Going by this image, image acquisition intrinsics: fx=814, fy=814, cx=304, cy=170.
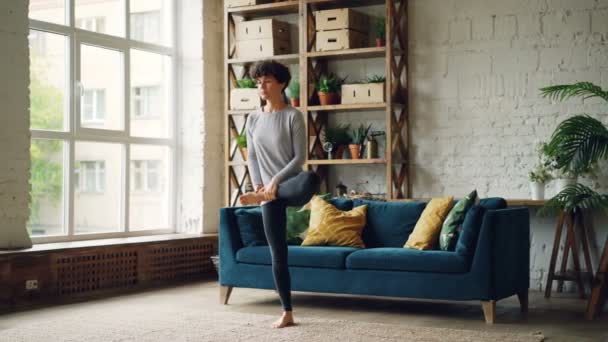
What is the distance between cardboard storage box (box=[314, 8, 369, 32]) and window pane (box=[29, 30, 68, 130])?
2340 millimetres

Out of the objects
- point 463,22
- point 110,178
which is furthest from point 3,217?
point 463,22

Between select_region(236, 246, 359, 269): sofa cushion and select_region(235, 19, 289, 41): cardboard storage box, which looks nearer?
select_region(236, 246, 359, 269): sofa cushion

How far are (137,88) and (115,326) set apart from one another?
352 centimetres

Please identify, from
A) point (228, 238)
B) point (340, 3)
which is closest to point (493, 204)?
point (228, 238)

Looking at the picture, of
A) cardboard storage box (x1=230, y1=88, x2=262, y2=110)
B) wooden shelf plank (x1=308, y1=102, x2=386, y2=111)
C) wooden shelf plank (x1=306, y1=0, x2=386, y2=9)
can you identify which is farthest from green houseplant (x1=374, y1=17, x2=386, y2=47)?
cardboard storage box (x1=230, y1=88, x2=262, y2=110)

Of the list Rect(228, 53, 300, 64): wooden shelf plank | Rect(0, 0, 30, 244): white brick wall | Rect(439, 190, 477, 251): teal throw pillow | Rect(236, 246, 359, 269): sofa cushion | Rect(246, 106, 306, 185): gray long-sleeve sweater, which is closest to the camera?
Rect(246, 106, 306, 185): gray long-sleeve sweater

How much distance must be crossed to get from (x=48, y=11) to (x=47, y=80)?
620mm

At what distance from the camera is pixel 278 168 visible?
5.01 metres

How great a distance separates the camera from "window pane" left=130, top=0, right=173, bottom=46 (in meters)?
8.15

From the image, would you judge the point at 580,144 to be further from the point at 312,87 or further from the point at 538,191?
the point at 312,87

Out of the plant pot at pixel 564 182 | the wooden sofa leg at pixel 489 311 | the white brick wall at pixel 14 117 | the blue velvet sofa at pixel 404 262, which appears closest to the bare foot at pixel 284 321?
the blue velvet sofa at pixel 404 262

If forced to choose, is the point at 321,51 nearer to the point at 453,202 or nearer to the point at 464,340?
the point at 453,202

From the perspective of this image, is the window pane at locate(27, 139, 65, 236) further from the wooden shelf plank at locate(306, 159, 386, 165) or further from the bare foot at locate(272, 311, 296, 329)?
the bare foot at locate(272, 311, 296, 329)

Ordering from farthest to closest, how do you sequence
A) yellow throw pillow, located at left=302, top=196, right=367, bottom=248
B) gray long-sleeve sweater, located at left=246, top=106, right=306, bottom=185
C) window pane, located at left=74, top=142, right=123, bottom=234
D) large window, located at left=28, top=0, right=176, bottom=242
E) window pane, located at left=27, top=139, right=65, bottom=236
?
1. window pane, located at left=74, top=142, right=123, bottom=234
2. large window, located at left=28, top=0, right=176, bottom=242
3. window pane, located at left=27, top=139, right=65, bottom=236
4. yellow throw pillow, located at left=302, top=196, right=367, bottom=248
5. gray long-sleeve sweater, located at left=246, top=106, right=306, bottom=185
